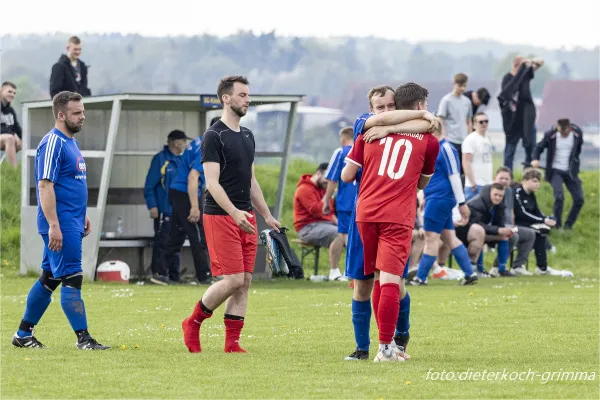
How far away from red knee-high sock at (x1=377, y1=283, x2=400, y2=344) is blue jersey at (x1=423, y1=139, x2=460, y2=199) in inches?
303

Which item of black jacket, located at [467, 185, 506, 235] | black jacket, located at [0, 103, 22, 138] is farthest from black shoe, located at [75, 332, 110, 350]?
black jacket, located at [0, 103, 22, 138]

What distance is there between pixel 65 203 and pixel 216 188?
136cm

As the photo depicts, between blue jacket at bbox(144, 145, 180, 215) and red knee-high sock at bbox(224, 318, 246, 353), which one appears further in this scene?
blue jacket at bbox(144, 145, 180, 215)

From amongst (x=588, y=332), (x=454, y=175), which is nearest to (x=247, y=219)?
(x=588, y=332)

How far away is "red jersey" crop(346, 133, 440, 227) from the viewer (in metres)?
9.45

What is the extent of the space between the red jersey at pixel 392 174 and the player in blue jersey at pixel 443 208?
724cm

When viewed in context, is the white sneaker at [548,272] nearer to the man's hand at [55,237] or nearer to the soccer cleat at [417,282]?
the soccer cleat at [417,282]

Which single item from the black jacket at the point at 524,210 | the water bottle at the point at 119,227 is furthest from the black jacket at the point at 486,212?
the water bottle at the point at 119,227

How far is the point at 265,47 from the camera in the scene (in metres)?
92.8

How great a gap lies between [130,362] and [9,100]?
13.9 m

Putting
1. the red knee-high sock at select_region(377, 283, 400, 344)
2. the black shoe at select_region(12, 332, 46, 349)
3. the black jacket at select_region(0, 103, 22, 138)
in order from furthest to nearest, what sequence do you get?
the black jacket at select_region(0, 103, 22, 138)
the black shoe at select_region(12, 332, 46, 349)
the red knee-high sock at select_region(377, 283, 400, 344)

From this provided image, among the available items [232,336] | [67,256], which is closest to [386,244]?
[232,336]

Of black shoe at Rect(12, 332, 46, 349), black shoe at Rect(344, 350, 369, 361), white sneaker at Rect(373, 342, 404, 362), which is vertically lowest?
black shoe at Rect(12, 332, 46, 349)

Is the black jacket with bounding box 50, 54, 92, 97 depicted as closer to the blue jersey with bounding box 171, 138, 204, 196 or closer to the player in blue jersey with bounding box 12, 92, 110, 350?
the blue jersey with bounding box 171, 138, 204, 196
